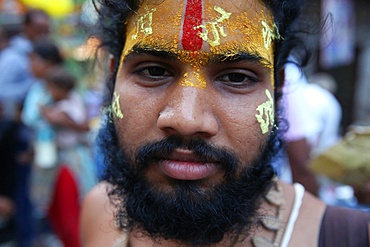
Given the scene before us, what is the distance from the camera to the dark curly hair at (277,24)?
63.5 inches

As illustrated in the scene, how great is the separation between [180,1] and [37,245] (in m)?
4.05

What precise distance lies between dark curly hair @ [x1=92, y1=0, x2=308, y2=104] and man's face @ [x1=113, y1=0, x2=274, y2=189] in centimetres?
7

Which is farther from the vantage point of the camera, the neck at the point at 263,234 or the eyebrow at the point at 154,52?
the neck at the point at 263,234

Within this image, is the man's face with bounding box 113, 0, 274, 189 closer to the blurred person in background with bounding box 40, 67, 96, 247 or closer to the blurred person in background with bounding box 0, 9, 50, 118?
the blurred person in background with bounding box 40, 67, 96, 247

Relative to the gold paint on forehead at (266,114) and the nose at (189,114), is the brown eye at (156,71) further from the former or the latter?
the gold paint on forehead at (266,114)

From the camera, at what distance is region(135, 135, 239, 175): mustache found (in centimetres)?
143

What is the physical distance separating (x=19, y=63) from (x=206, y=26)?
15.0 ft

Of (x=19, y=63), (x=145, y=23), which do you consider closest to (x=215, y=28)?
(x=145, y=23)

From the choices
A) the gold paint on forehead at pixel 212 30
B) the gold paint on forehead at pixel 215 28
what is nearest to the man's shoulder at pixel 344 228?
the gold paint on forehead at pixel 212 30

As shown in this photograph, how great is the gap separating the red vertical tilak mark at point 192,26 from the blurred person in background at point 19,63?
3789 mm

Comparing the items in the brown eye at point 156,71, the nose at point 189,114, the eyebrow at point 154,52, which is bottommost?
the nose at point 189,114

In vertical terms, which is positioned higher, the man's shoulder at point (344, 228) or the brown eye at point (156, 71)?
the brown eye at point (156, 71)

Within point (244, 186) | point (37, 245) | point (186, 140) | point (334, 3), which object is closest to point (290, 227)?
point (244, 186)

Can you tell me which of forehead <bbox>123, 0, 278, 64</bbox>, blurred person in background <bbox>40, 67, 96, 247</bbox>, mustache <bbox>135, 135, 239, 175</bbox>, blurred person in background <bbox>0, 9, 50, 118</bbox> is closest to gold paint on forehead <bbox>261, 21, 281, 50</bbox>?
forehead <bbox>123, 0, 278, 64</bbox>
